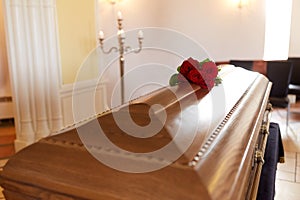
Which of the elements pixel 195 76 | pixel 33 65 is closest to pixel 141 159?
pixel 195 76

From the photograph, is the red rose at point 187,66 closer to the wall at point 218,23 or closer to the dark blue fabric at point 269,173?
the dark blue fabric at point 269,173

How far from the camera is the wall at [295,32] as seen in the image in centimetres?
546

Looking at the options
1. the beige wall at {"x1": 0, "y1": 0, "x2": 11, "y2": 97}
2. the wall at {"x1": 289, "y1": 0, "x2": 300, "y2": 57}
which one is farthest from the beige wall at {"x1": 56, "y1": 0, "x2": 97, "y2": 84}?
the wall at {"x1": 289, "y1": 0, "x2": 300, "y2": 57}

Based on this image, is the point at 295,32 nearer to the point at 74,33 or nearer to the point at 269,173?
the point at 74,33

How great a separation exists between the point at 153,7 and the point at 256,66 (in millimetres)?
2105

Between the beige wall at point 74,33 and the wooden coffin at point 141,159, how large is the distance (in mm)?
2458

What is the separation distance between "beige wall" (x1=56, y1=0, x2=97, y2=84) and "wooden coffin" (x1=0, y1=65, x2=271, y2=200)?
2.46 metres

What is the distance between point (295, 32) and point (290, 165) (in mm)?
3543

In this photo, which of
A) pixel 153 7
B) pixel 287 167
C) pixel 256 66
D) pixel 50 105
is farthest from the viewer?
pixel 153 7

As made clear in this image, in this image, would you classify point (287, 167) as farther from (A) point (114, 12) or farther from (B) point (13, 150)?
(A) point (114, 12)

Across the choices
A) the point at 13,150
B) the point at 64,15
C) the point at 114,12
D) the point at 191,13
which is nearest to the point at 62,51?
the point at 64,15

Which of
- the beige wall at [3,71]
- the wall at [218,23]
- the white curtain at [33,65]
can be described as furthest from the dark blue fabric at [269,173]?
the beige wall at [3,71]

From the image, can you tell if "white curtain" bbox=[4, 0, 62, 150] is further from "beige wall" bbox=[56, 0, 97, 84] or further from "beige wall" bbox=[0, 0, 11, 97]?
"beige wall" bbox=[0, 0, 11, 97]

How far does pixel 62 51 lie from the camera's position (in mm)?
3115
